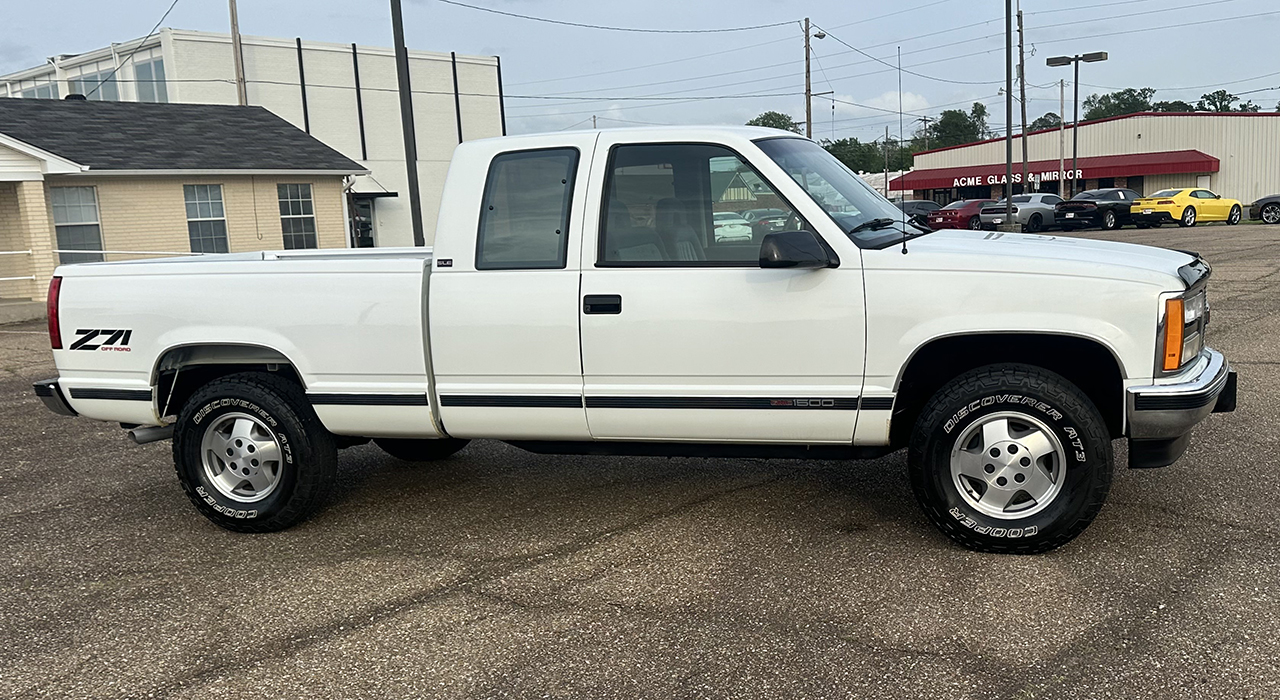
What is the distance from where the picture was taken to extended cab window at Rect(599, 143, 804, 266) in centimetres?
490

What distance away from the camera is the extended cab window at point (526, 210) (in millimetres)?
5094

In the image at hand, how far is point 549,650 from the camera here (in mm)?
4008

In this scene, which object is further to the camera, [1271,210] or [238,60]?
[1271,210]

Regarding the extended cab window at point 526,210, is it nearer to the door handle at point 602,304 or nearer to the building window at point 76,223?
the door handle at point 602,304

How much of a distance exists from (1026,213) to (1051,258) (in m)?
36.1

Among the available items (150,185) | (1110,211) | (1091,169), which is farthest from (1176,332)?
(1091,169)

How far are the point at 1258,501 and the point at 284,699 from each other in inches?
185

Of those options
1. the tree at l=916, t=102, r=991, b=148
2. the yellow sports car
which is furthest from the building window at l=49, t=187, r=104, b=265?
the tree at l=916, t=102, r=991, b=148

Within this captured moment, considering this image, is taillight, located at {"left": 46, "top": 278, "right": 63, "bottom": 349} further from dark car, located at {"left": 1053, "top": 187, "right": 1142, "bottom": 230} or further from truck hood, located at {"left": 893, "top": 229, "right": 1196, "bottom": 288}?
dark car, located at {"left": 1053, "top": 187, "right": 1142, "bottom": 230}

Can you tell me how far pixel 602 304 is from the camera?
4953 millimetres

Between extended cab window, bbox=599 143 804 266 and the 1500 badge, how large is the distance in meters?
2.57

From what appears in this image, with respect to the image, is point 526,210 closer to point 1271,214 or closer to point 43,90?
point 1271,214

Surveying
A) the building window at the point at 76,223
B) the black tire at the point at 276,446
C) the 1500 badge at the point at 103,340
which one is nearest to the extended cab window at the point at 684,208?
the black tire at the point at 276,446

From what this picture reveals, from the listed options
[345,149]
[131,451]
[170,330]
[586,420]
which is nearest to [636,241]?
[586,420]
